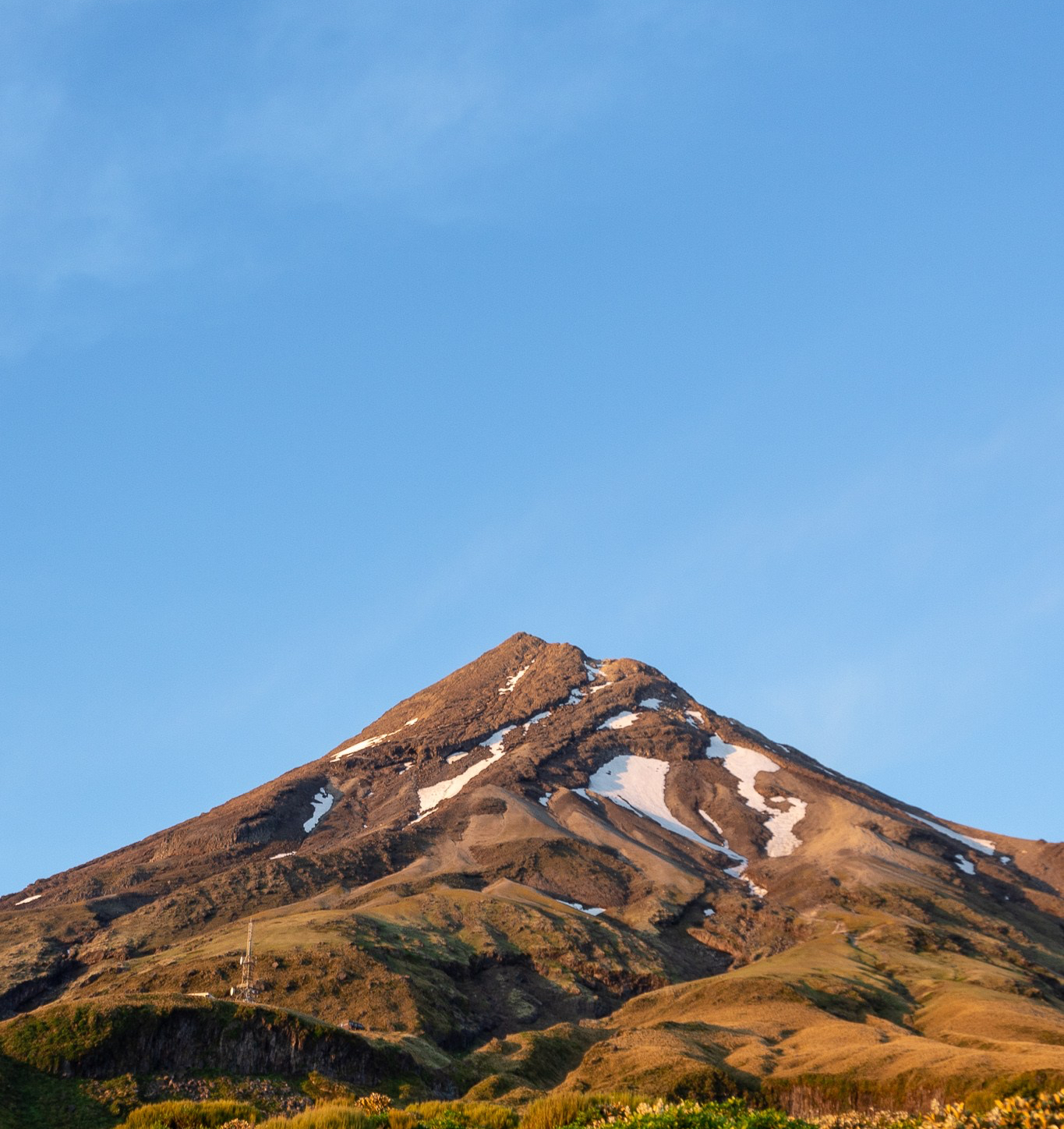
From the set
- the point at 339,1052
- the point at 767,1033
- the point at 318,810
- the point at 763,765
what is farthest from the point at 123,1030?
the point at 763,765

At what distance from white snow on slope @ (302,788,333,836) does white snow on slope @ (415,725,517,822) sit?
1543 centimetres

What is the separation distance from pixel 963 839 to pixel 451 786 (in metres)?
87.8

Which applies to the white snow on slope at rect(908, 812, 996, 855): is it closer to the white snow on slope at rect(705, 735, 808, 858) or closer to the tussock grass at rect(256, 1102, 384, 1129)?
the white snow on slope at rect(705, 735, 808, 858)

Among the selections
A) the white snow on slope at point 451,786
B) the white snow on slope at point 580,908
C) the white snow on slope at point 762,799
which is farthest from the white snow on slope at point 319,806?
the white snow on slope at point 762,799

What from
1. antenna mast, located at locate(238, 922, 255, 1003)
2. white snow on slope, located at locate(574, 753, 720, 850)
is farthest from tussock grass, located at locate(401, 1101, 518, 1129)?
white snow on slope, located at locate(574, 753, 720, 850)

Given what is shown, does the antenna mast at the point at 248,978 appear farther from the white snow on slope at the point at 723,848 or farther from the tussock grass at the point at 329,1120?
the white snow on slope at the point at 723,848

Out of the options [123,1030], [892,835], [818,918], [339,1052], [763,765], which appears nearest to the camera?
[123,1030]

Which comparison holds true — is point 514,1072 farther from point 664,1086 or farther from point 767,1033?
point 767,1033

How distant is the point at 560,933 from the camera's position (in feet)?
354

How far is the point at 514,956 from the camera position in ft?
338

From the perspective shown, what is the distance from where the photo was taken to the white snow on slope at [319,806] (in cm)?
16462

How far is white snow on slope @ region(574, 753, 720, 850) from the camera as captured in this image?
16188cm

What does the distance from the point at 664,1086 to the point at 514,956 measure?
196 ft

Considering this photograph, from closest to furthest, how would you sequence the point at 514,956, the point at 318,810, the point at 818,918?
the point at 514,956 → the point at 818,918 → the point at 318,810
